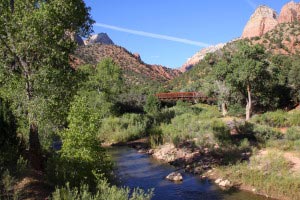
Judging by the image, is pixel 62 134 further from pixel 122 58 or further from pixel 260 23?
pixel 260 23

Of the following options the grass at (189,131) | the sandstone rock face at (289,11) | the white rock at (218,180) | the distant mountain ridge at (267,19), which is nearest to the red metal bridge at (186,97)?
the grass at (189,131)

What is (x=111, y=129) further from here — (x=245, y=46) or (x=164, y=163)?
(x=245, y=46)

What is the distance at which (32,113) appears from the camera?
635 inches

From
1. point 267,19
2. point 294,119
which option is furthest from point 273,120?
point 267,19

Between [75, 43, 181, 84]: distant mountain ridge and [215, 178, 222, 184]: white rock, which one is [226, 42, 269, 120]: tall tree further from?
[75, 43, 181, 84]: distant mountain ridge

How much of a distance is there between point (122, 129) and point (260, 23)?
129956 millimetres

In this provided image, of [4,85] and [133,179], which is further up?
[4,85]

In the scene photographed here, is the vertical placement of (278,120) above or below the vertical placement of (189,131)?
above

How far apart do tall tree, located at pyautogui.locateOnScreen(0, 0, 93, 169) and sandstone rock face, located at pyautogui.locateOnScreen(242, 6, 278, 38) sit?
466 ft

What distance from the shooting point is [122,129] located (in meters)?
40.6

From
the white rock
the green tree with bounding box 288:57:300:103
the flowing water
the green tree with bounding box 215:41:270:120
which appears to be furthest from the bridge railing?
the white rock

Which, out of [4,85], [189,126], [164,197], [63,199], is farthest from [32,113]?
[189,126]

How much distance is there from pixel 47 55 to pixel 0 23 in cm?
240

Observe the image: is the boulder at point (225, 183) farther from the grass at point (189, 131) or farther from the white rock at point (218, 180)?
the grass at point (189, 131)
